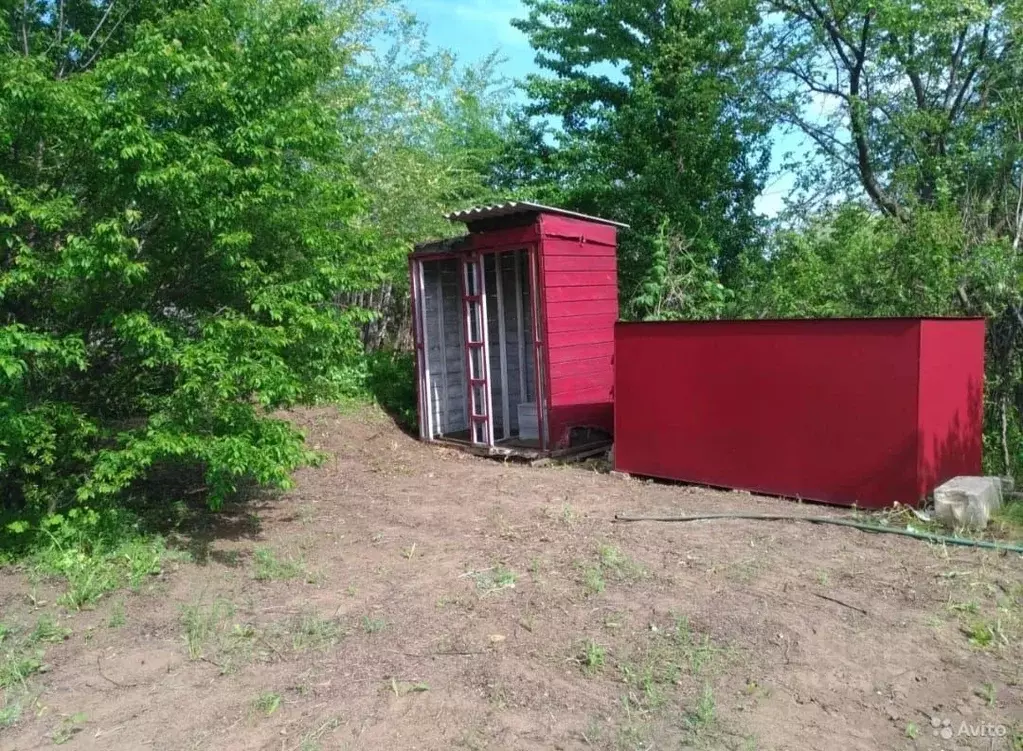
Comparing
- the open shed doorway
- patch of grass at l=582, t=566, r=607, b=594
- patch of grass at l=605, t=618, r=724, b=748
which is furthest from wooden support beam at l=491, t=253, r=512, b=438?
patch of grass at l=605, t=618, r=724, b=748

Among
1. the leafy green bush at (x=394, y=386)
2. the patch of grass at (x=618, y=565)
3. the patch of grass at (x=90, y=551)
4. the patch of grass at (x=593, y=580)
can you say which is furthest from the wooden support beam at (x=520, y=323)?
the patch of grass at (x=90, y=551)

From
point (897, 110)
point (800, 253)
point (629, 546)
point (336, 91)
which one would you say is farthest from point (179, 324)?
point (897, 110)

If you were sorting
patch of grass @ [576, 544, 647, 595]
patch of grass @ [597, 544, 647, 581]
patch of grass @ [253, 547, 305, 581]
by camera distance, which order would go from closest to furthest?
patch of grass @ [576, 544, 647, 595], patch of grass @ [597, 544, 647, 581], patch of grass @ [253, 547, 305, 581]

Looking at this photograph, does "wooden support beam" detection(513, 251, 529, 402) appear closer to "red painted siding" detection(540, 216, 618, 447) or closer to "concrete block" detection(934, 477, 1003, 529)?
"red painted siding" detection(540, 216, 618, 447)

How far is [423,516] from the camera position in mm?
6930

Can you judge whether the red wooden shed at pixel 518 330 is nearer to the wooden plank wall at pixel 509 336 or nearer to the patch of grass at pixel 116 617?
the wooden plank wall at pixel 509 336

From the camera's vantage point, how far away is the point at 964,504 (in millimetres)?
5914

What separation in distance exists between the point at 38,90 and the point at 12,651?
3188 mm

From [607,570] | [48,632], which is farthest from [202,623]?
[607,570]

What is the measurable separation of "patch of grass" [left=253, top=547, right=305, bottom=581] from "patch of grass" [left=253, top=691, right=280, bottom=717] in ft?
5.59

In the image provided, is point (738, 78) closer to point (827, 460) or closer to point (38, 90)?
point (827, 460)

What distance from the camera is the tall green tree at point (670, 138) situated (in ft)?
40.9

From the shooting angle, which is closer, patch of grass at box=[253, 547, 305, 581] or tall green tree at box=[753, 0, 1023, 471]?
patch of grass at box=[253, 547, 305, 581]

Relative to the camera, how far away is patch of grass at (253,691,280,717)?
142 inches
